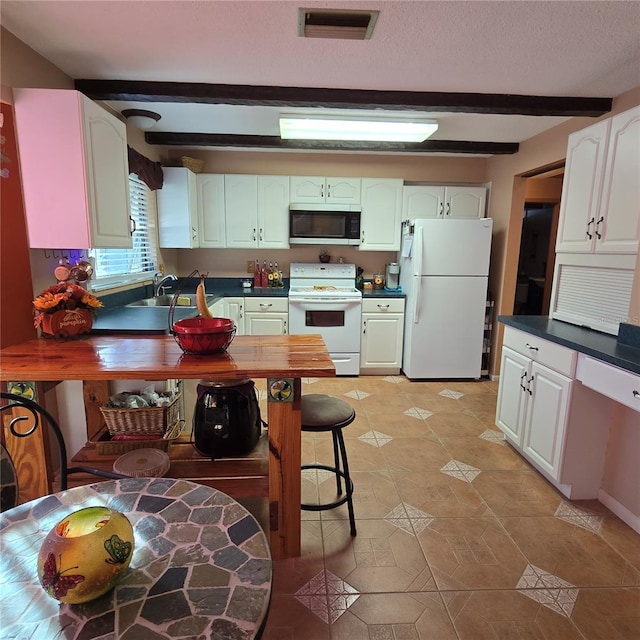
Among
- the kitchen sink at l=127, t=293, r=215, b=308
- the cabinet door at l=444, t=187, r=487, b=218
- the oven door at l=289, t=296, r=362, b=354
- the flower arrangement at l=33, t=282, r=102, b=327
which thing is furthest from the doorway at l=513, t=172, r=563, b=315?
the flower arrangement at l=33, t=282, r=102, b=327

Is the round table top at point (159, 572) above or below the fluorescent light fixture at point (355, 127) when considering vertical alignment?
below

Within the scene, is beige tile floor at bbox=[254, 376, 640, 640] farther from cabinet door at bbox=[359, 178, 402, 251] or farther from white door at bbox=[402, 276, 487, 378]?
cabinet door at bbox=[359, 178, 402, 251]

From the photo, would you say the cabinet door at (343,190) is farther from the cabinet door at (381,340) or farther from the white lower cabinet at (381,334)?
the cabinet door at (381,340)

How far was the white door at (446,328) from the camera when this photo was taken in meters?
3.97

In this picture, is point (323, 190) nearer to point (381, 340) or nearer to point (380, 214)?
point (380, 214)


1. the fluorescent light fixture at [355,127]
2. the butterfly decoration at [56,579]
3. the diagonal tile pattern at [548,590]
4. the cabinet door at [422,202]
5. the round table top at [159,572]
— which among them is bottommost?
the diagonal tile pattern at [548,590]

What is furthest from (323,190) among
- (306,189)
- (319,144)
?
(319,144)

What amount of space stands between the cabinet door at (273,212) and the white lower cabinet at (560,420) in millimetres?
2627

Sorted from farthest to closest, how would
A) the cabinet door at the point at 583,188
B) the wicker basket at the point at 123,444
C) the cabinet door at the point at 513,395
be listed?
1. the cabinet door at the point at 513,395
2. the cabinet door at the point at 583,188
3. the wicker basket at the point at 123,444

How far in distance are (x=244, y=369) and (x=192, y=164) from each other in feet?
10.5

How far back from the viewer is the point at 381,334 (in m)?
4.25

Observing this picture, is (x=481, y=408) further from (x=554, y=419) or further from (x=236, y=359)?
(x=236, y=359)

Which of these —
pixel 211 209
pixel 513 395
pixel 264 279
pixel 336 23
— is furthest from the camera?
pixel 264 279

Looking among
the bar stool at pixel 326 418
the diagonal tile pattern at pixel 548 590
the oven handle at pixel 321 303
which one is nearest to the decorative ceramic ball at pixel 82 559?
the bar stool at pixel 326 418
